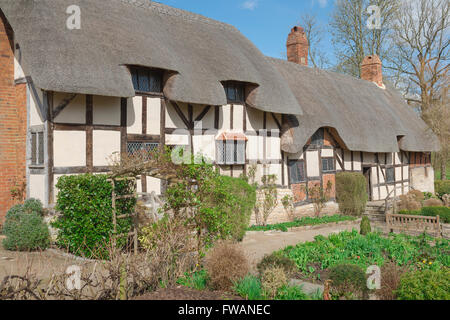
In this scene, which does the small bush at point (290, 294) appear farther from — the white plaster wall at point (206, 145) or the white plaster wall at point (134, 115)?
the white plaster wall at point (206, 145)

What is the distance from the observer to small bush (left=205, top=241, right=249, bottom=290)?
586cm

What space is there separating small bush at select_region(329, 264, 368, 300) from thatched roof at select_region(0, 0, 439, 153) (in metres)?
6.09

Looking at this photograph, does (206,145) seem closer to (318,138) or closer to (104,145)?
(104,145)

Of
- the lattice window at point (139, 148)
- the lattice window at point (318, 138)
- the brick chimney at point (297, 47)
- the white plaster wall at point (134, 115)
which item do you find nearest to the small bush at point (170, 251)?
the lattice window at point (139, 148)

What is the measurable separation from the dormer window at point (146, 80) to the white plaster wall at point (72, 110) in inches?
60.6

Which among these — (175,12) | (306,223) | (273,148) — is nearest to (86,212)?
(273,148)

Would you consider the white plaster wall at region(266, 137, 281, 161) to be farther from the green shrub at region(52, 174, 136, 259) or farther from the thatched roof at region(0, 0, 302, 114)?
the green shrub at region(52, 174, 136, 259)

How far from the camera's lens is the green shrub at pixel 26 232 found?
8.52 metres

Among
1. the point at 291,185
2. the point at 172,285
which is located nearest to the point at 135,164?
the point at 172,285

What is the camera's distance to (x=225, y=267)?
5.89m

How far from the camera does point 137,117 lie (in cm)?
1036

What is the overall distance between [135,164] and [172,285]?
2717 mm

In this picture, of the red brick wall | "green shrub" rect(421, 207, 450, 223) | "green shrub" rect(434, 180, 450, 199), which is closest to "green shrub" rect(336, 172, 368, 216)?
"green shrub" rect(421, 207, 450, 223)
